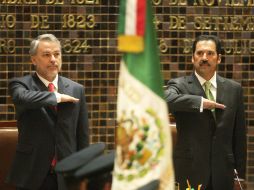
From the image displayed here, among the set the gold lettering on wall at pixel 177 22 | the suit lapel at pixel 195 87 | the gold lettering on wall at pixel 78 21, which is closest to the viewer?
the suit lapel at pixel 195 87

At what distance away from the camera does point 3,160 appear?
5.45m

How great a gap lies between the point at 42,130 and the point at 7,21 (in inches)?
70.7

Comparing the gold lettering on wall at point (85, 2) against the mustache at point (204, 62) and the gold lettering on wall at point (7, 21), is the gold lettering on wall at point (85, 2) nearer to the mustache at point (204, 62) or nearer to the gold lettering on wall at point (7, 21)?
the gold lettering on wall at point (7, 21)

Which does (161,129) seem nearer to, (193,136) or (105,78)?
(193,136)

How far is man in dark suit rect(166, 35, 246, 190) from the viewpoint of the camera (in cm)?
471

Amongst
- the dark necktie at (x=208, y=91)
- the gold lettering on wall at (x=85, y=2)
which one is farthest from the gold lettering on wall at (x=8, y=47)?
the dark necktie at (x=208, y=91)

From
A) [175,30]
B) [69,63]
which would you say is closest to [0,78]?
[69,63]

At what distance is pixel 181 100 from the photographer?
460 cm

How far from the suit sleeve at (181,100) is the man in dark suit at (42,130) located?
656mm

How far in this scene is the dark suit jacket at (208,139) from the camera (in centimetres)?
471

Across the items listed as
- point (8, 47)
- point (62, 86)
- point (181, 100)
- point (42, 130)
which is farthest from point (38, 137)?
point (8, 47)

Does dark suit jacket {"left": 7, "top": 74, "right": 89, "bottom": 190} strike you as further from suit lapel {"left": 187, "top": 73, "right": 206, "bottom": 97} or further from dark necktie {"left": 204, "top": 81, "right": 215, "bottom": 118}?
dark necktie {"left": 204, "top": 81, "right": 215, "bottom": 118}

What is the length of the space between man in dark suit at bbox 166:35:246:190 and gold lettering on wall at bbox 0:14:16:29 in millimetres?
1778

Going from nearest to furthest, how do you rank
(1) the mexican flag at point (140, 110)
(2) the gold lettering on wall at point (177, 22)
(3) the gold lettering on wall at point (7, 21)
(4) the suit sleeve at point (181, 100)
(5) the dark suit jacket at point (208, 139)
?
(1) the mexican flag at point (140, 110) → (4) the suit sleeve at point (181, 100) → (5) the dark suit jacket at point (208, 139) → (3) the gold lettering on wall at point (7, 21) → (2) the gold lettering on wall at point (177, 22)
